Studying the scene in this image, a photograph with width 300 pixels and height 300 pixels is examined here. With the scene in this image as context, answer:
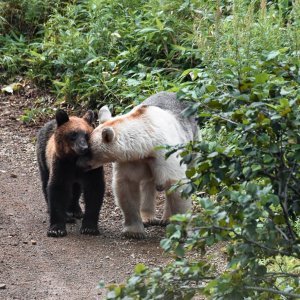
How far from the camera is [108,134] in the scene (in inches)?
314

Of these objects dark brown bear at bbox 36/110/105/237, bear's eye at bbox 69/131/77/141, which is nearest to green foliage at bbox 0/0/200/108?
dark brown bear at bbox 36/110/105/237

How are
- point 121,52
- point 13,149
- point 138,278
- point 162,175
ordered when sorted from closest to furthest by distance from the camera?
point 138,278 < point 162,175 < point 13,149 < point 121,52

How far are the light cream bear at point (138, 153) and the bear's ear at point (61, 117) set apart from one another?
13.6 inches

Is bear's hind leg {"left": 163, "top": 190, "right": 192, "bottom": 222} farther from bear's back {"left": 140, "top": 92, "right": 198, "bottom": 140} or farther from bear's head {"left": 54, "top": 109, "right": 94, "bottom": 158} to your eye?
bear's head {"left": 54, "top": 109, "right": 94, "bottom": 158}

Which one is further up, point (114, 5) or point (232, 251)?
point (114, 5)

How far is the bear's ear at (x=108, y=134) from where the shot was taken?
7.97m

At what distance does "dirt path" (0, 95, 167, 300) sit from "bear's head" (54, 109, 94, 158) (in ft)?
2.60

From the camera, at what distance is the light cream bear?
8.02 metres

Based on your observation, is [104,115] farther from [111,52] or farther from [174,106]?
[111,52]

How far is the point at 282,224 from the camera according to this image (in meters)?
4.74

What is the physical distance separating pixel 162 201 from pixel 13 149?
2420 mm

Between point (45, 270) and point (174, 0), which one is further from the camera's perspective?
point (174, 0)

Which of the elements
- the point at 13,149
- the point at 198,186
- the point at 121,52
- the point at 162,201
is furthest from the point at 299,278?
the point at 121,52

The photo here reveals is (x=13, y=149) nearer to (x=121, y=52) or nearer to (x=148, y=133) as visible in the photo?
(x=121, y=52)
